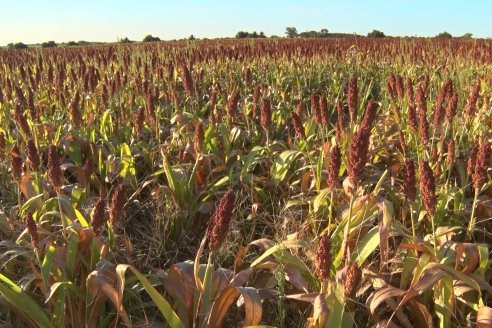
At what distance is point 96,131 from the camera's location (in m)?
4.19

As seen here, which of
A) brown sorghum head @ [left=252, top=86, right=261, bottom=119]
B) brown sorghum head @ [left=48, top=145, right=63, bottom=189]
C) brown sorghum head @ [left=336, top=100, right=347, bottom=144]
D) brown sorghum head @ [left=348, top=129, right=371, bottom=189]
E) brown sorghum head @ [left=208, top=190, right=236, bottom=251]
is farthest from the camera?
brown sorghum head @ [left=252, top=86, right=261, bottom=119]

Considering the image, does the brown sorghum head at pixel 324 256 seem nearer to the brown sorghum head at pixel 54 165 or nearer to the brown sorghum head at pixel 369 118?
the brown sorghum head at pixel 369 118

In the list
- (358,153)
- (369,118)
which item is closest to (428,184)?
(358,153)

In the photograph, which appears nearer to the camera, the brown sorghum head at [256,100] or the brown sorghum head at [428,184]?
the brown sorghum head at [428,184]

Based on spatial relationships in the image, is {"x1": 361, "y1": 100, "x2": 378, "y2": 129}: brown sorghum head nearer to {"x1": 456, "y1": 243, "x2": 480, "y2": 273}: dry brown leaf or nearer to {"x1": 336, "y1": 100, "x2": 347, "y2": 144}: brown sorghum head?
{"x1": 336, "y1": 100, "x2": 347, "y2": 144}: brown sorghum head

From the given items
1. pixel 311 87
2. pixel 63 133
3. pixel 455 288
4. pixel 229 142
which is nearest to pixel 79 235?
pixel 455 288

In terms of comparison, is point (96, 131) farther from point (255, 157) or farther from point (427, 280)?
point (427, 280)

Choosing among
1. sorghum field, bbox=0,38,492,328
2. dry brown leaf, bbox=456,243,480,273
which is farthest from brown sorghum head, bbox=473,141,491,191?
dry brown leaf, bbox=456,243,480,273

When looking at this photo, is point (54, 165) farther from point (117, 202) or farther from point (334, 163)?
point (334, 163)

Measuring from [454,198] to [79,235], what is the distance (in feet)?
5.69

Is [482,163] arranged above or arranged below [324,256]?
above

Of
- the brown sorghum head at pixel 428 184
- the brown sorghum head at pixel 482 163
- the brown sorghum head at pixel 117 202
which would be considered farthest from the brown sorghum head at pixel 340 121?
the brown sorghum head at pixel 117 202

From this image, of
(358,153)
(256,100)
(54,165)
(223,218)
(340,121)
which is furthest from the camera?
(256,100)

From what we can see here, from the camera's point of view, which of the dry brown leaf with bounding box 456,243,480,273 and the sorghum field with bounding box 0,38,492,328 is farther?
the dry brown leaf with bounding box 456,243,480,273
